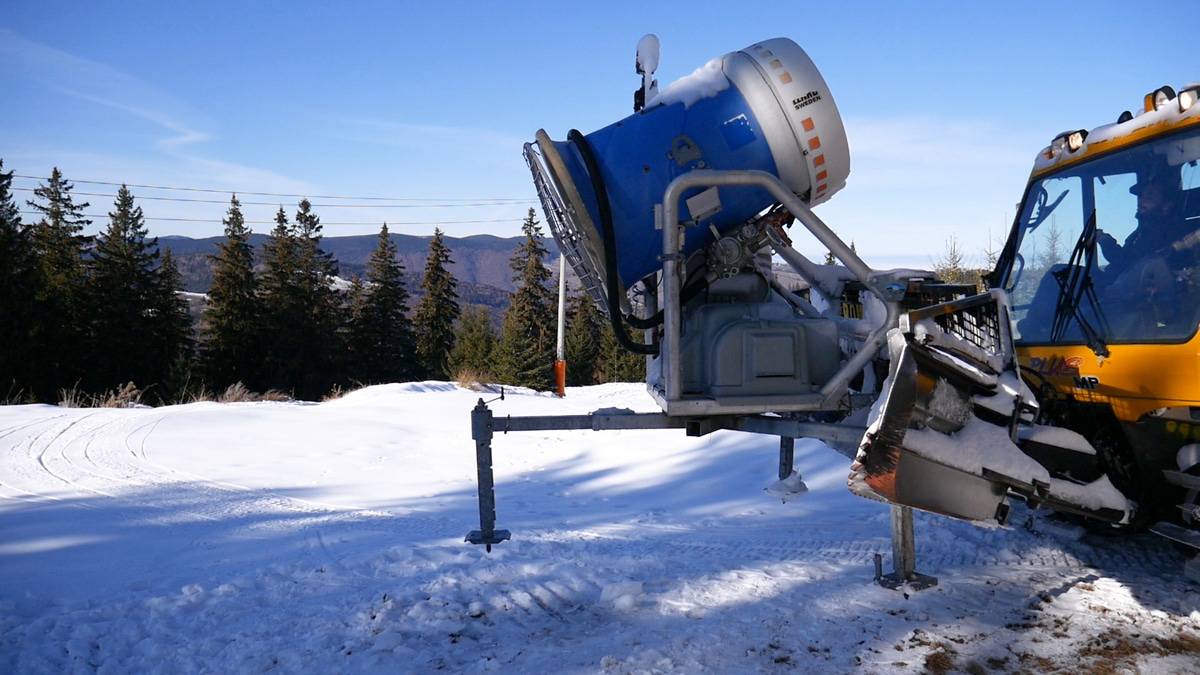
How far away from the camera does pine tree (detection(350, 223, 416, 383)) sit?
48.7 m

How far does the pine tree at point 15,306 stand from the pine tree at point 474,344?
20619 millimetres

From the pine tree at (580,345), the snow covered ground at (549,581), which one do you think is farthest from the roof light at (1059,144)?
the pine tree at (580,345)

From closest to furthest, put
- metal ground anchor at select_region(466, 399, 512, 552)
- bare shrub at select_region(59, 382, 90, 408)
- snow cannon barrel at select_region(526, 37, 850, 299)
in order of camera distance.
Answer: snow cannon barrel at select_region(526, 37, 850, 299) → metal ground anchor at select_region(466, 399, 512, 552) → bare shrub at select_region(59, 382, 90, 408)

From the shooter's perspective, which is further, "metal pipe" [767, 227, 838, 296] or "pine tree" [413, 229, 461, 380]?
"pine tree" [413, 229, 461, 380]

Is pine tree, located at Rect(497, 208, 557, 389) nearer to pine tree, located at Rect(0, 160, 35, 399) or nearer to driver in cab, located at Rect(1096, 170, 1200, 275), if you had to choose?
pine tree, located at Rect(0, 160, 35, 399)

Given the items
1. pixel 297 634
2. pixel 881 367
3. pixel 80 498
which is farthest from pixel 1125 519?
pixel 80 498

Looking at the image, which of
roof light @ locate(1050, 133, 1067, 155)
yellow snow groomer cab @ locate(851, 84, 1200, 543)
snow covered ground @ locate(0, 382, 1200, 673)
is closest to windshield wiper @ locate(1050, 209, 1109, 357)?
yellow snow groomer cab @ locate(851, 84, 1200, 543)

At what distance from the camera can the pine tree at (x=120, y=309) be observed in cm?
3777

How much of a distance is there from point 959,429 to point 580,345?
45.1 m

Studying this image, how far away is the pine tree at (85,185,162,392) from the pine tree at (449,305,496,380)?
16489 mm

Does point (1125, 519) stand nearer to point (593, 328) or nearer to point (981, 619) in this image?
point (981, 619)

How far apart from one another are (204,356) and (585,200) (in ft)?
147

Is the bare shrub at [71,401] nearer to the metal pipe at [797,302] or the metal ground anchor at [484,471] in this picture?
the metal ground anchor at [484,471]

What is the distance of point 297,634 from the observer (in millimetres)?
3789
